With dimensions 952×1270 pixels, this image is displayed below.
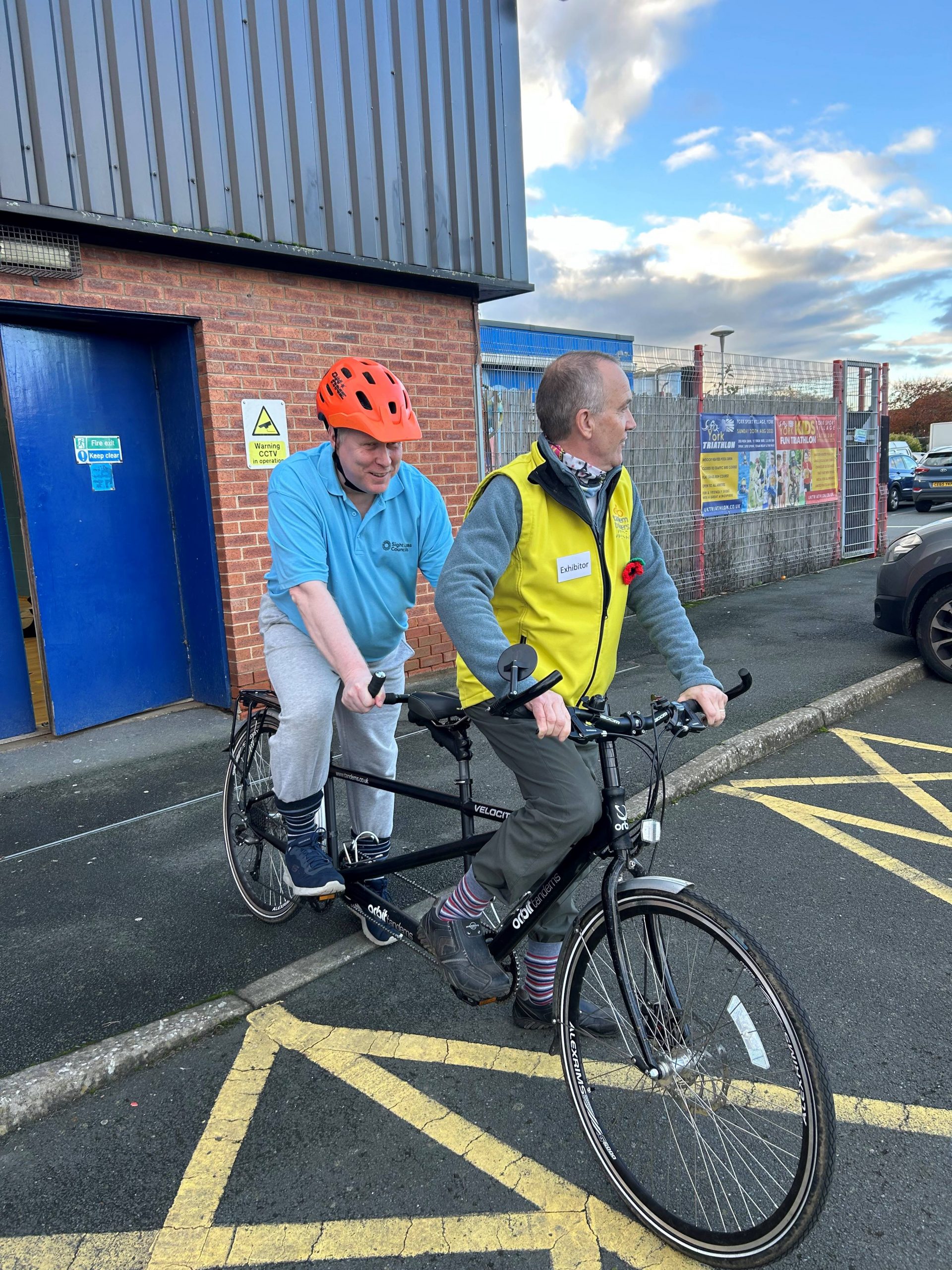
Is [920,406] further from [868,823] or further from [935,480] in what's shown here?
[868,823]

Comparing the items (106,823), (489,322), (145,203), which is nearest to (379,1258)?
(106,823)

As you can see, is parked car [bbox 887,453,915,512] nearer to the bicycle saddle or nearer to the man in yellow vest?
the man in yellow vest

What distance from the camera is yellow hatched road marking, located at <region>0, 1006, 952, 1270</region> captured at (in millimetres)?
2078

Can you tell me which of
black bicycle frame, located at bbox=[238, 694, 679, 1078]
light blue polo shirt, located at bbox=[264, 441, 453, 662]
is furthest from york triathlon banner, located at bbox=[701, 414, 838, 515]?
black bicycle frame, located at bbox=[238, 694, 679, 1078]

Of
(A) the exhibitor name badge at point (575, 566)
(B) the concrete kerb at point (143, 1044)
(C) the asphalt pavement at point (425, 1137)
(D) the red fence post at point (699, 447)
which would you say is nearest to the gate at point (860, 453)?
(D) the red fence post at point (699, 447)

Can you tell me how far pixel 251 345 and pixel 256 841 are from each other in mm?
3887

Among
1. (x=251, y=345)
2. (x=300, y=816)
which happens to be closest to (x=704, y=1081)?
(x=300, y=816)

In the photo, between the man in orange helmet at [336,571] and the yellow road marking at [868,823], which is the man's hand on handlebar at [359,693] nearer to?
the man in orange helmet at [336,571]

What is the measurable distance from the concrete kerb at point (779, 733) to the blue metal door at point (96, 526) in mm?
3692

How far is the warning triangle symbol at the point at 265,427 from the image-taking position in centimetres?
624

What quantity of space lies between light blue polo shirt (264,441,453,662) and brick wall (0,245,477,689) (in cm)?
254

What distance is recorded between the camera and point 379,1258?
2.07m

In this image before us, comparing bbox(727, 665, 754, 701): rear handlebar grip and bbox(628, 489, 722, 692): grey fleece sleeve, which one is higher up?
bbox(628, 489, 722, 692): grey fleece sleeve

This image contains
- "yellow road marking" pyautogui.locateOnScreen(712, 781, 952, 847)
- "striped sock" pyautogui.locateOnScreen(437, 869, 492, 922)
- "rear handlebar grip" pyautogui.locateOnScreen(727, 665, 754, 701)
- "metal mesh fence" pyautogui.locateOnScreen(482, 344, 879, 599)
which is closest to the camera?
"rear handlebar grip" pyautogui.locateOnScreen(727, 665, 754, 701)
